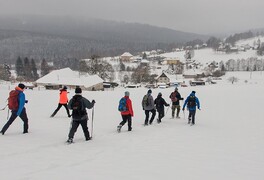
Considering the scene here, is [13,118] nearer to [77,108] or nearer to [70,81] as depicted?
[77,108]

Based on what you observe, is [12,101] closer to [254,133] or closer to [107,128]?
[107,128]

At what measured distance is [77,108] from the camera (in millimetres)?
8219

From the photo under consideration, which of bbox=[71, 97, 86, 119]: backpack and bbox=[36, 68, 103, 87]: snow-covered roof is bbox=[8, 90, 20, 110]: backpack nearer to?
bbox=[71, 97, 86, 119]: backpack

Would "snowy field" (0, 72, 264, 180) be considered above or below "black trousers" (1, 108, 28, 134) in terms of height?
below

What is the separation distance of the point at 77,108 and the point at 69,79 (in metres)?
52.1

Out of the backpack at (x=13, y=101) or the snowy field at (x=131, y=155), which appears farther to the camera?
the backpack at (x=13, y=101)

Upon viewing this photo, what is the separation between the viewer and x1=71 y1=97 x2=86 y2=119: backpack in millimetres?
8219

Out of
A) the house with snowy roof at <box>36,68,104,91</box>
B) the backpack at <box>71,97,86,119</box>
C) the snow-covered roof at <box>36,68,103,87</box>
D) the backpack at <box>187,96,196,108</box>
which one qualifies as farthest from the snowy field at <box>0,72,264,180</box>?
the snow-covered roof at <box>36,68,103,87</box>

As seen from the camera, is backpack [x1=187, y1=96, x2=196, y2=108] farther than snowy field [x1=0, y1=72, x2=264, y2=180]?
Yes

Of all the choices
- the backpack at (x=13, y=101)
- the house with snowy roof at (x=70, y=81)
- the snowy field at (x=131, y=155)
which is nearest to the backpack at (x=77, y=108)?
the snowy field at (x=131, y=155)

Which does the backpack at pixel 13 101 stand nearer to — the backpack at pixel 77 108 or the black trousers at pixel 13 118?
the black trousers at pixel 13 118

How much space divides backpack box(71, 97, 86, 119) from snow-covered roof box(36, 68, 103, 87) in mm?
43988

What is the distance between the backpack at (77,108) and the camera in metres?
8.22

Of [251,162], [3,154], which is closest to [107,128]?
[3,154]
